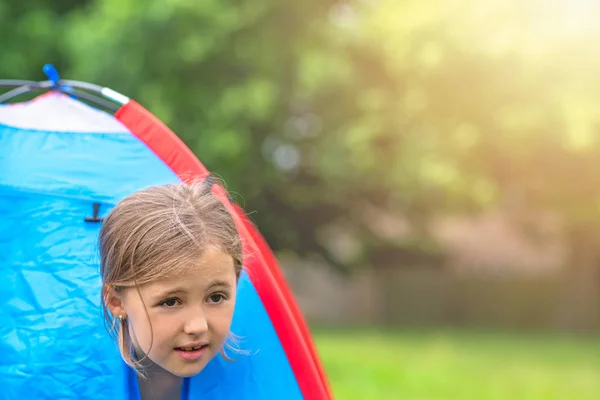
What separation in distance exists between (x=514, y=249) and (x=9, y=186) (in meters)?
17.1

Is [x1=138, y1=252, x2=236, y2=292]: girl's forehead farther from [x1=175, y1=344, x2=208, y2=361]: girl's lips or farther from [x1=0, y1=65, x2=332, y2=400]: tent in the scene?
[x1=0, y1=65, x2=332, y2=400]: tent

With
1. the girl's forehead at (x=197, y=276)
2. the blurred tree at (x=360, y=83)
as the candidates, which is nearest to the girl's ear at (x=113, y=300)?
the girl's forehead at (x=197, y=276)

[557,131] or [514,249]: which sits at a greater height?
[514,249]

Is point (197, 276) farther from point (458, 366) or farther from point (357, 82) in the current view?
point (357, 82)

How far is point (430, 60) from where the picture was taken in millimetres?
9734

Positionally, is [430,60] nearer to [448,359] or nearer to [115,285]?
[448,359]

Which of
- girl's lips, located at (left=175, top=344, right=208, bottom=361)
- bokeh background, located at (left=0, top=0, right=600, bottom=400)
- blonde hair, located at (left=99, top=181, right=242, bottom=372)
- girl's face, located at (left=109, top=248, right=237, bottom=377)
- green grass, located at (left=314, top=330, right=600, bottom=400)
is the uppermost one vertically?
bokeh background, located at (left=0, top=0, right=600, bottom=400)

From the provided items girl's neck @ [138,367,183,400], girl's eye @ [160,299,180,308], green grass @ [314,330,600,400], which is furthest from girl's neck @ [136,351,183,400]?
green grass @ [314,330,600,400]

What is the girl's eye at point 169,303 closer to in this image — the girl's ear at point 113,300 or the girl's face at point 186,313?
the girl's face at point 186,313

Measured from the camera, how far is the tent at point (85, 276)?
7.64 feet

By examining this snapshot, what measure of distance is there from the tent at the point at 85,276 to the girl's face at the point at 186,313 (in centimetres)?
39

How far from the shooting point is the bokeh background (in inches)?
354

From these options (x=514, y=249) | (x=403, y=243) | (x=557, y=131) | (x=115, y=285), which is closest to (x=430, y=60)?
(x=557, y=131)

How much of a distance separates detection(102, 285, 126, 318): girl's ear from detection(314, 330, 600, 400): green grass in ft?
18.7
